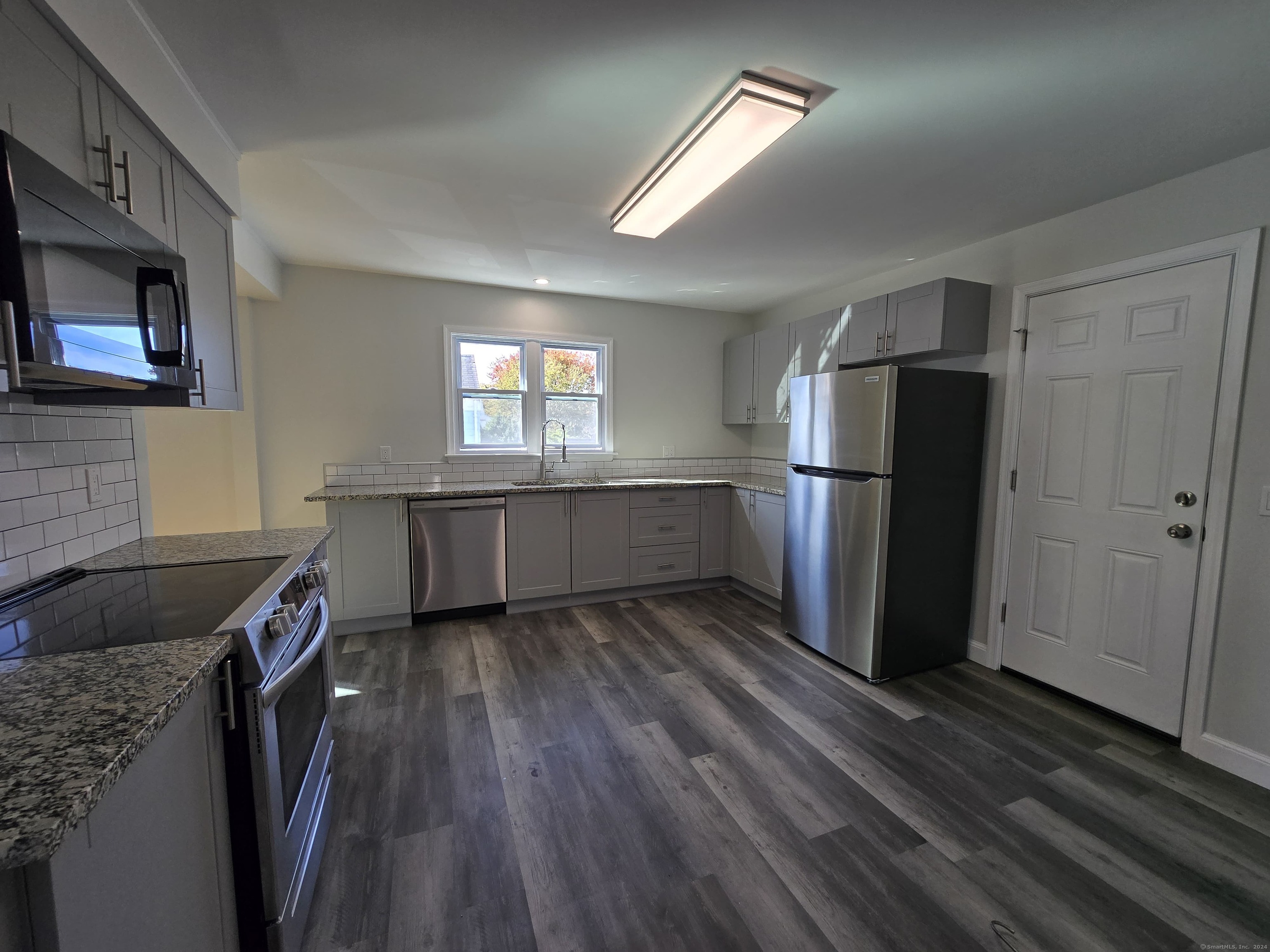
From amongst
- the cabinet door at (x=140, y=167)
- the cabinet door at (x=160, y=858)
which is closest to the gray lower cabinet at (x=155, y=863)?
the cabinet door at (x=160, y=858)

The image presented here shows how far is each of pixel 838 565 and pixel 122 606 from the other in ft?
9.47

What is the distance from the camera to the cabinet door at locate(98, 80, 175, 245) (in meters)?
1.33

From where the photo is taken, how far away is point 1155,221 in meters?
2.16

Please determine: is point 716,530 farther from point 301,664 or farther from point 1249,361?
point 301,664

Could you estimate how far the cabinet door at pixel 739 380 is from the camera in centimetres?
435

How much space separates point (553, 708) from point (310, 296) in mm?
3176

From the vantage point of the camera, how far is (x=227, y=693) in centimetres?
103

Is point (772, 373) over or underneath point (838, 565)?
over

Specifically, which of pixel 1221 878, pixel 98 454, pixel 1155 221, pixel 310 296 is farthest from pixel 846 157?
Answer: pixel 310 296

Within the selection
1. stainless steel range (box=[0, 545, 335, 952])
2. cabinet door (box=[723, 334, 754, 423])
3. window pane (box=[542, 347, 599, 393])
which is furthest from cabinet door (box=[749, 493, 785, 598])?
stainless steel range (box=[0, 545, 335, 952])

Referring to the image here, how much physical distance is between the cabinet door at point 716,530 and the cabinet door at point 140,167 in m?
3.34

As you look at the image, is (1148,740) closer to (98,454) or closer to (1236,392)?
(1236,392)

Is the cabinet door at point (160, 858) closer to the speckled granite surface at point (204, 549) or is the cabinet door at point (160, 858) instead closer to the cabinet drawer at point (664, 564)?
the speckled granite surface at point (204, 549)

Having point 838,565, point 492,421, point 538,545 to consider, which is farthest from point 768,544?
point 492,421
